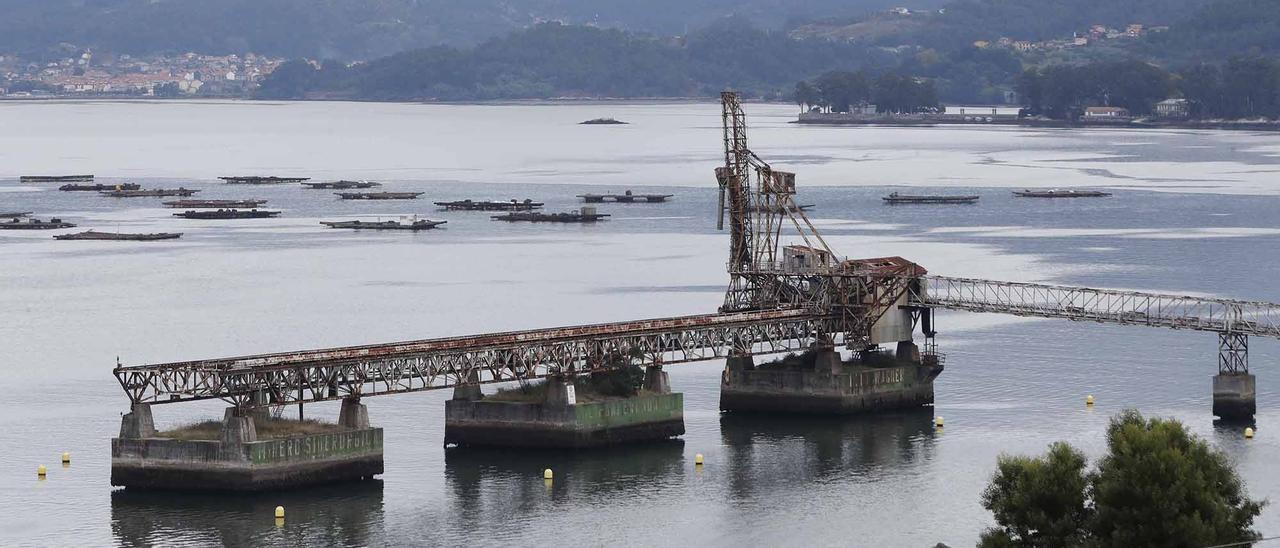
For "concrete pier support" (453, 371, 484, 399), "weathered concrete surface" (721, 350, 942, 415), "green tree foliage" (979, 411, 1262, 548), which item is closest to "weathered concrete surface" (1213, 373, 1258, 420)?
"weathered concrete surface" (721, 350, 942, 415)

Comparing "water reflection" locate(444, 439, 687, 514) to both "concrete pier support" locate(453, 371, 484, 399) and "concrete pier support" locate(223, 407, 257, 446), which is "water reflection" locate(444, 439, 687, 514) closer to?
"concrete pier support" locate(453, 371, 484, 399)

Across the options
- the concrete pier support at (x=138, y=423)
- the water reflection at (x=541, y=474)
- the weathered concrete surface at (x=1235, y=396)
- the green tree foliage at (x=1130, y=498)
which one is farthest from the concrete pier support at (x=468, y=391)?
the weathered concrete surface at (x=1235, y=396)

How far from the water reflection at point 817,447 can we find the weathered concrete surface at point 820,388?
493 millimetres

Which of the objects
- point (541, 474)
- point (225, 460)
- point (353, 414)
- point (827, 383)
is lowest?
point (541, 474)

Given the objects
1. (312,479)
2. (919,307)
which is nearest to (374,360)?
(312,479)

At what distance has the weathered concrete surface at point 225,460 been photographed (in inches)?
3354

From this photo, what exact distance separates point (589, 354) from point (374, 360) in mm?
10918

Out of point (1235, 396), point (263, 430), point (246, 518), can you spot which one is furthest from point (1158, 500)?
point (1235, 396)

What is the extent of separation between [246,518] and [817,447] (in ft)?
94.3

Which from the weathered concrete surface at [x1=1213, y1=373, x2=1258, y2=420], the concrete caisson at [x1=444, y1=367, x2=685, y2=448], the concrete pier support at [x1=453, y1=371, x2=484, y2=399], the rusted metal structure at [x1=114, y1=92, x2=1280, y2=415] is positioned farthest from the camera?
the weathered concrete surface at [x1=1213, y1=373, x2=1258, y2=420]

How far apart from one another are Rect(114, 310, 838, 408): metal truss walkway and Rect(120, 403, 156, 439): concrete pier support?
50 centimetres

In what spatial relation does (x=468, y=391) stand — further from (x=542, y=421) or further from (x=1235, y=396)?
(x=1235, y=396)

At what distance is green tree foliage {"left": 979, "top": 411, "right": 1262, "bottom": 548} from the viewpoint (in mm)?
63969

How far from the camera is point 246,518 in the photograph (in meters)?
83.4
